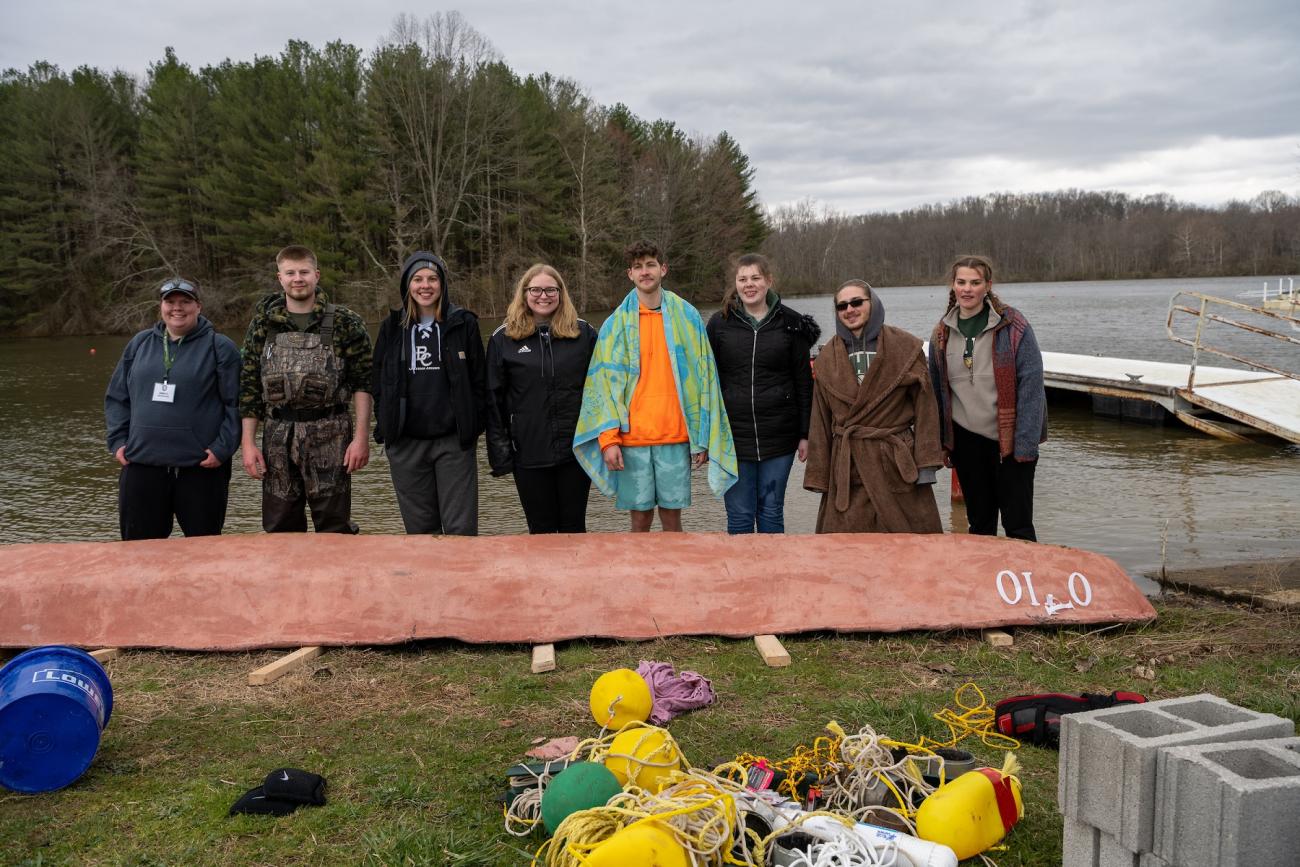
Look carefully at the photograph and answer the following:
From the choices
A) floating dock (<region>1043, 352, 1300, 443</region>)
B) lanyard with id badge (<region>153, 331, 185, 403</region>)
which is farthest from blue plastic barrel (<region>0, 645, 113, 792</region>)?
floating dock (<region>1043, 352, 1300, 443</region>)

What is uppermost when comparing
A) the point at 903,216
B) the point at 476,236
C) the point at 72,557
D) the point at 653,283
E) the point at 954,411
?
the point at 903,216

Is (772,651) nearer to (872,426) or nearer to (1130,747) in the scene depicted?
(872,426)

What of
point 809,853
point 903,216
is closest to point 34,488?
point 809,853

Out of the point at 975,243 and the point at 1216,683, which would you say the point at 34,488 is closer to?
the point at 1216,683

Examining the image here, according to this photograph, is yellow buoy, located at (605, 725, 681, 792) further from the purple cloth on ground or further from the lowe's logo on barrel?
the lowe's logo on barrel

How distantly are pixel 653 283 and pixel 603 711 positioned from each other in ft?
8.32

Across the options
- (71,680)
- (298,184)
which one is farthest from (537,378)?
(298,184)

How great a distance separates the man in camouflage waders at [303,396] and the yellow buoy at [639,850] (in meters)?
3.48

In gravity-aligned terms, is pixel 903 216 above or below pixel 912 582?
above

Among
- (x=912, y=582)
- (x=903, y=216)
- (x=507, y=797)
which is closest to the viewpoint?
(x=507, y=797)

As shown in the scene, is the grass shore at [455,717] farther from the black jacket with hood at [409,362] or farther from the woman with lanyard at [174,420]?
the black jacket with hood at [409,362]

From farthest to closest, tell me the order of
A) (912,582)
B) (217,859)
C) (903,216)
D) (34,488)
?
(903,216) → (34,488) → (912,582) → (217,859)

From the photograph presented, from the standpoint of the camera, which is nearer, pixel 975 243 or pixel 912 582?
pixel 912 582

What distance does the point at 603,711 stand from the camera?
138 inches
